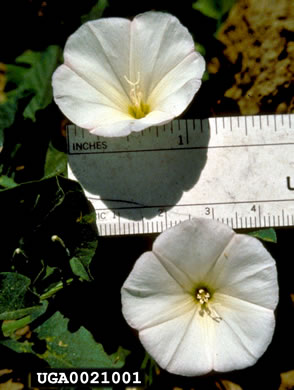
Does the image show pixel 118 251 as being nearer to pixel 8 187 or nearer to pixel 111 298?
pixel 111 298

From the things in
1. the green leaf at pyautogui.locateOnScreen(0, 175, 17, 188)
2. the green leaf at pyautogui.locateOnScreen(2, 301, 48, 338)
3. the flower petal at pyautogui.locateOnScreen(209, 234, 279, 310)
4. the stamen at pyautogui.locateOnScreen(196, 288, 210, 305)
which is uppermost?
the green leaf at pyautogui.locateOnScreen(0, 175, 17, 188)

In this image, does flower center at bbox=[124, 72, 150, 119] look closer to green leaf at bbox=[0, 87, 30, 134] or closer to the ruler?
the ruler

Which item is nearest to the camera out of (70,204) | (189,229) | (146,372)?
(189,229)

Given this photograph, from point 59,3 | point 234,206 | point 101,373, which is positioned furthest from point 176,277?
point 59,3

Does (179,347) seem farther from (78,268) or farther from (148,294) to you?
(78,268)

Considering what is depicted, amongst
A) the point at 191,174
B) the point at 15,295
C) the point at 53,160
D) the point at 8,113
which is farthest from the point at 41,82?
the point at 15,295

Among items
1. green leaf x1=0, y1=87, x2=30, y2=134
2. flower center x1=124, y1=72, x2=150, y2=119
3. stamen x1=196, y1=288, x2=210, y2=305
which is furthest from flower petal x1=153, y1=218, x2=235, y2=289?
green leaf x1=0, y1=87, x2=30, y2=134
